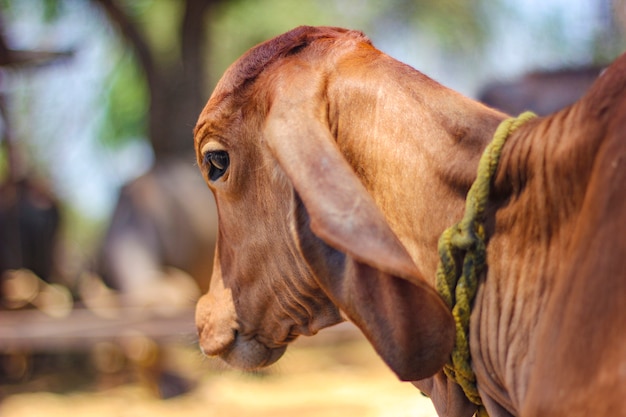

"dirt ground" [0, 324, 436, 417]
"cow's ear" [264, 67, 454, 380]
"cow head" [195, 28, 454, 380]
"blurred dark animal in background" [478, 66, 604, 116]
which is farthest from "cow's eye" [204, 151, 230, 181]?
"blurred dark animal in background" [478, 66, 604, 116]

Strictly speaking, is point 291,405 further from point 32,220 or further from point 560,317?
point 560,317

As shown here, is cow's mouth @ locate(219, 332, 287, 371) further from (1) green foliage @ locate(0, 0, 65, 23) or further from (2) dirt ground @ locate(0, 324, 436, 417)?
(1) green foliage @ locate(0, 0, 65, 23)

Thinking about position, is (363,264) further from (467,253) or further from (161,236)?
(161,236)

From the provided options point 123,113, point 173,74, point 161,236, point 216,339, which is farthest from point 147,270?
point 123,113

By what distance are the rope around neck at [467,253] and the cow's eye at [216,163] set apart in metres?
0.72

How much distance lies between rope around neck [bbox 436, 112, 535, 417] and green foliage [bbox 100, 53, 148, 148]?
20.3 m

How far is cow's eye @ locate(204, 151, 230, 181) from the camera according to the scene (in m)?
2.38

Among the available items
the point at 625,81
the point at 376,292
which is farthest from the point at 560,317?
the point at 625,81

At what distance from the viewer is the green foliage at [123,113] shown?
2180 cm

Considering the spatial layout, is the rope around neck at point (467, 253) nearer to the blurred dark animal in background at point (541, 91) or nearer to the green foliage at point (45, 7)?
the blurred dark animal in background at point (541, 91)

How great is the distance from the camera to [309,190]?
1764 millimetres

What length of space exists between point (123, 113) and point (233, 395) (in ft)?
52.3

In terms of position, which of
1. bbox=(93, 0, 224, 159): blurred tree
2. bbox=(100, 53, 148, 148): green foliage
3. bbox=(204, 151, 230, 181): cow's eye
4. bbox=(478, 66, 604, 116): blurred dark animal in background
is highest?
bbox=(204, 151, 230, 181): cow's eye

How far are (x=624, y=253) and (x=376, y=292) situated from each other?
51cm
